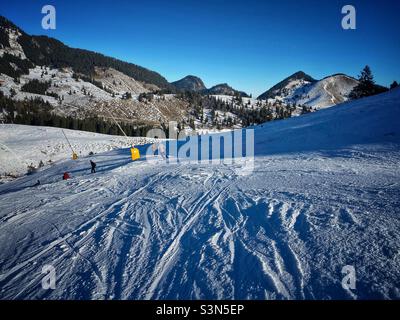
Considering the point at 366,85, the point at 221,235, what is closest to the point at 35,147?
the point at 221,235

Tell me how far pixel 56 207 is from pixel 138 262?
7.57m

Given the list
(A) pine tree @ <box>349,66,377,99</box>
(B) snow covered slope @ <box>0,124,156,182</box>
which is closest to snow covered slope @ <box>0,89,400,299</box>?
(B) snow covered slope @ <box>0,124,156,182</box>

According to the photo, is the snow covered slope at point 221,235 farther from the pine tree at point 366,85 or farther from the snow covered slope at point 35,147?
the pine tree at point 366,85

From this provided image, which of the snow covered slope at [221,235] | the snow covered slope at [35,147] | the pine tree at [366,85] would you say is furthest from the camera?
the pine tree at [366,85]

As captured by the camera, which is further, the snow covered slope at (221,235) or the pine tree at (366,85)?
the pine tree at (366,85)

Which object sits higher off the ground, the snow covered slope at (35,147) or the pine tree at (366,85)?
the pine tree at (366,85)

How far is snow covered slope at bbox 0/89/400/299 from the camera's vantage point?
4.93 m

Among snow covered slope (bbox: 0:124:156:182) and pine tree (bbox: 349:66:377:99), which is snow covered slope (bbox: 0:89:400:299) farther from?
pine tree (bbox: 349:66:377:99)

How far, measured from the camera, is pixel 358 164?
459 inches

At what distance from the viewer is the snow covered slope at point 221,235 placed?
493cm

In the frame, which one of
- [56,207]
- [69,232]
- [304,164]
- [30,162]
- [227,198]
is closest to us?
[69,232]

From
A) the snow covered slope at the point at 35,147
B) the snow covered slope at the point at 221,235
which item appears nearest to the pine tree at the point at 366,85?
the snow covered slope at the point at 221,235
